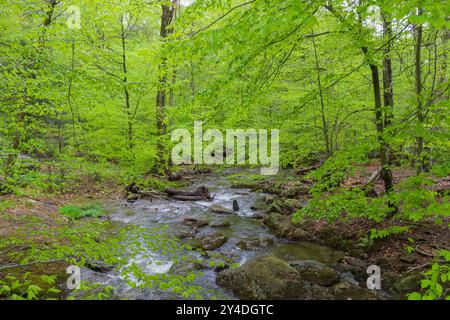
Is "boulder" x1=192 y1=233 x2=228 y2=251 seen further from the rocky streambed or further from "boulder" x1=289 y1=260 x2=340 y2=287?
"boulder" x1=289 y1=260 x2=340 y2=287

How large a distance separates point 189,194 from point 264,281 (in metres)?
8.70

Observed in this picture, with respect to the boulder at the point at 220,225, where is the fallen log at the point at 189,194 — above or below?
above

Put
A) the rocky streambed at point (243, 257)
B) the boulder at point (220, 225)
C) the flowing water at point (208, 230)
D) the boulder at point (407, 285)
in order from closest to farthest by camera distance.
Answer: the boulder at point (407, 285)
the rocky streambed at point (243, 257)
the flowing water at point (208, 230)
the boulder at point (220, 225)

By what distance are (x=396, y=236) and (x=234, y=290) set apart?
4428mm

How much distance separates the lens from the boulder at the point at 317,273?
648cm

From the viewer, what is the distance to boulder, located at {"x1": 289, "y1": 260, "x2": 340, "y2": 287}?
648 centimetres

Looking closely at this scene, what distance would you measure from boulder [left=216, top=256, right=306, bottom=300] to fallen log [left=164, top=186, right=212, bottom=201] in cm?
738

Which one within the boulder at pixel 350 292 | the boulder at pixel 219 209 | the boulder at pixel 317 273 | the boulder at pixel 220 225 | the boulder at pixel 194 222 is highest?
the boulder at pixel 219 209

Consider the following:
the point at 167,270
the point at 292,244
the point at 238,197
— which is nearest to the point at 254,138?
the point at 292,244

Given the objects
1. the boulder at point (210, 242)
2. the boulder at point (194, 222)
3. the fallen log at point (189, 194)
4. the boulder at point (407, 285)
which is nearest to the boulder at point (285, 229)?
the boulder at point (210, 242)

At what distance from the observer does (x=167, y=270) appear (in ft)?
23.5

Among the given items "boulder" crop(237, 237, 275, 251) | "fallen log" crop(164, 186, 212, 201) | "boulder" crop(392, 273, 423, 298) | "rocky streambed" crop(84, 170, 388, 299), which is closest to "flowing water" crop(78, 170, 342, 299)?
"rocky streambed" crop(84, 170, 388, 299)

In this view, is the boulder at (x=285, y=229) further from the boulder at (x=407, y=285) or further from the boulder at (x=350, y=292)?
the boulder at (x=407, y=285)
